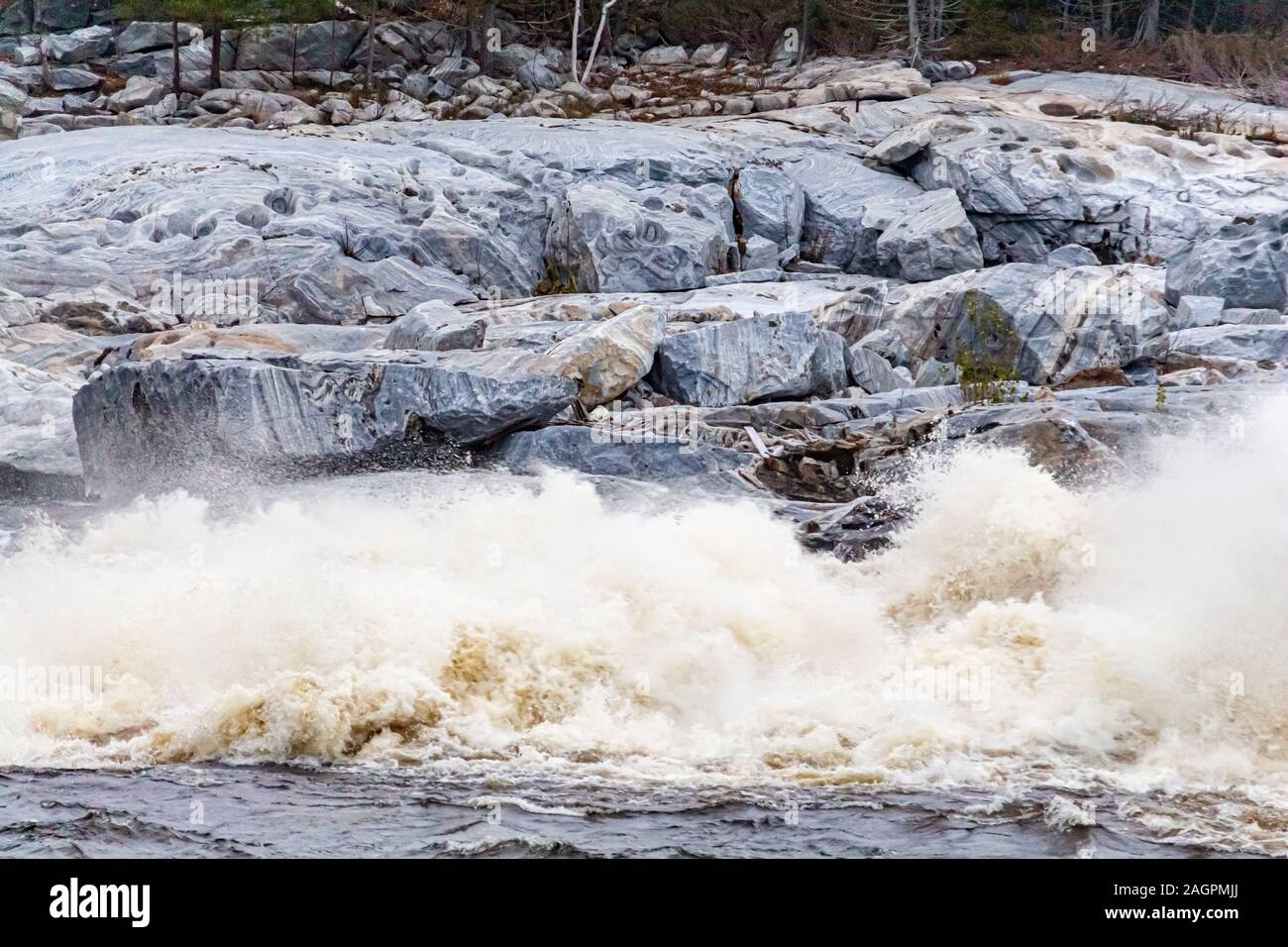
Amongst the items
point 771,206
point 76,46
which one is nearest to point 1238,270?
point 771,206

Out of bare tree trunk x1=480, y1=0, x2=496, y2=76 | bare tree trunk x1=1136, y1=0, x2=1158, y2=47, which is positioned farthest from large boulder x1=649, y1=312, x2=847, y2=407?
bare tree trunk x1=1136, y1=0, x2=1158, y2=47

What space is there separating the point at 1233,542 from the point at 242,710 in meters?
6.11

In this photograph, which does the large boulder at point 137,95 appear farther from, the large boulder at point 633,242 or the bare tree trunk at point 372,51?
the large boulder at point 633,242

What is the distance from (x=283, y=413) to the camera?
1203 cm

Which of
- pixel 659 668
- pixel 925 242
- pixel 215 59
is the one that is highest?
pixel 215 59

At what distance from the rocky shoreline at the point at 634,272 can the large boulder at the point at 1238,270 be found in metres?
0.04

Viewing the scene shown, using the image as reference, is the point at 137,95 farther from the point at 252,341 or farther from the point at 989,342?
the point at 989,342

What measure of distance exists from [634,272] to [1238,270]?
855 centimetres

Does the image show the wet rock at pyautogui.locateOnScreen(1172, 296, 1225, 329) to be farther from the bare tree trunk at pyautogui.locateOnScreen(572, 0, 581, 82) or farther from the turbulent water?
the bare tree trunk at pyautogui.locateOnScreen(572, 0, 581, 82)

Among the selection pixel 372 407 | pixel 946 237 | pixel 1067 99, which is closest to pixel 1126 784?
pixel 372 407

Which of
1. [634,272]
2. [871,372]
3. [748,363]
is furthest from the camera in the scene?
[634,272]

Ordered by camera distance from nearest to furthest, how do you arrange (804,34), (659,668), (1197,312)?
(659,668) → (1197,312) → (804,34)

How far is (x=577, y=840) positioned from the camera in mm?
5754
